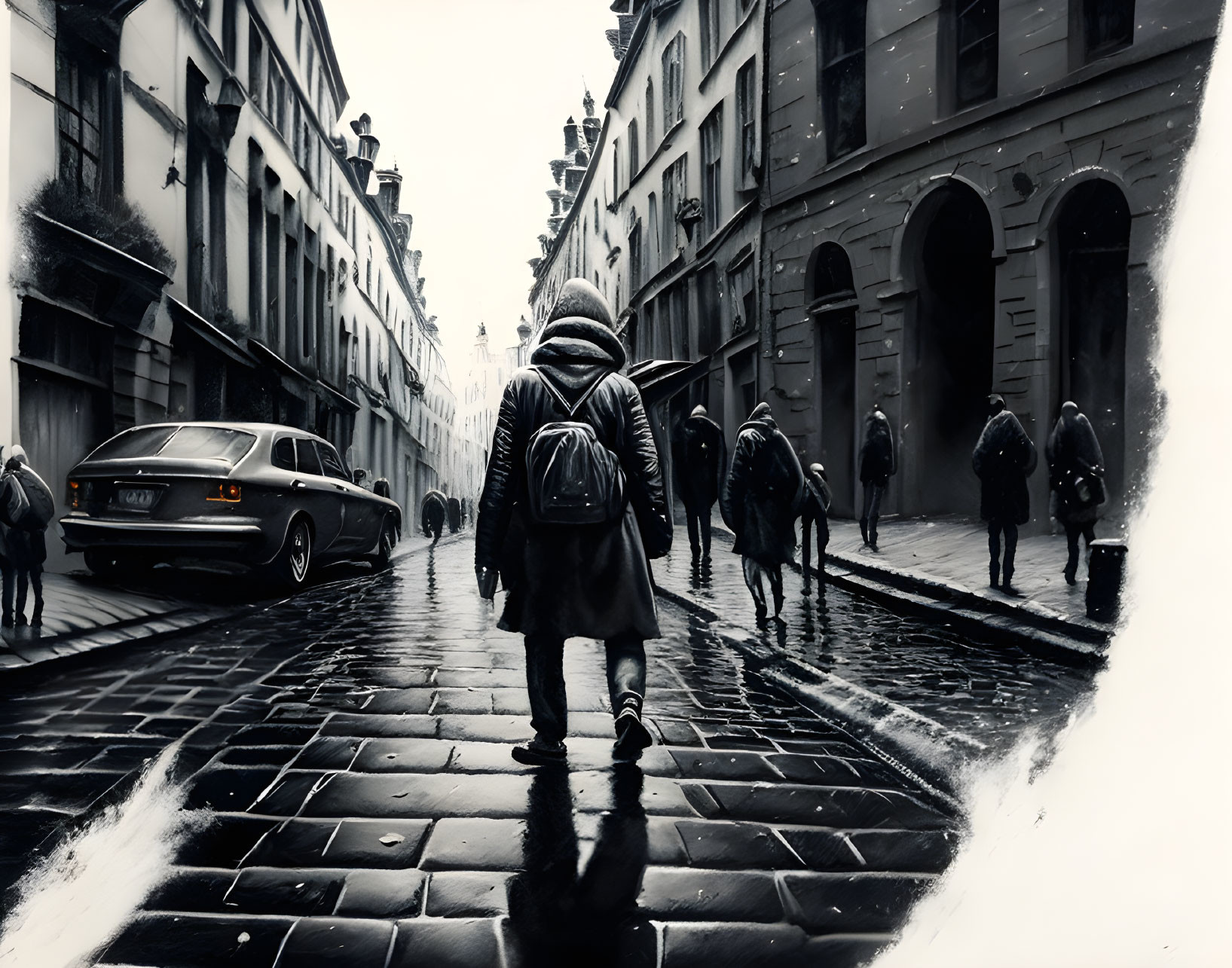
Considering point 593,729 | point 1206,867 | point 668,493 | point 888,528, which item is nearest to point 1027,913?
point 1206,867

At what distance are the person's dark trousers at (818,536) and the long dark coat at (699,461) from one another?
0.33m

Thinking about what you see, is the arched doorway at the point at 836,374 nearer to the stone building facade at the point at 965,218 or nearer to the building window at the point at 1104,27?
the stone building facade at the point at 965,218

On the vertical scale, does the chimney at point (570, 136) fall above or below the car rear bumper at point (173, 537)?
above

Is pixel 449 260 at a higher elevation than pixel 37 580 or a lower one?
higher

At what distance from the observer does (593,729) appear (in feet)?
9.71

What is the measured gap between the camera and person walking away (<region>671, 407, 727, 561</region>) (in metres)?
3.12

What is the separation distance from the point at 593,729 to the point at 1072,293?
6.30 feet

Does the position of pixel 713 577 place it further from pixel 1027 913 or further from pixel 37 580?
pixel 37 580

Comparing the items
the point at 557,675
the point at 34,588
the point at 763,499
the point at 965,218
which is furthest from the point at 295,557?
the point at 965,218

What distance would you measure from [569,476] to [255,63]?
66.2 inches

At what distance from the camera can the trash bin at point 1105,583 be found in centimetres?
240

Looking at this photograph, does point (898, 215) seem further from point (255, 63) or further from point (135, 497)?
point (135, 497)

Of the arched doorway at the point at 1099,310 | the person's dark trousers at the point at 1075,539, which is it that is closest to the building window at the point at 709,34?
the arched doorway at the point at 1099,310

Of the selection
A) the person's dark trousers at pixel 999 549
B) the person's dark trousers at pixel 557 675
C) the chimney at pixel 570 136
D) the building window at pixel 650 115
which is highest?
the building window at pixel 650 115
